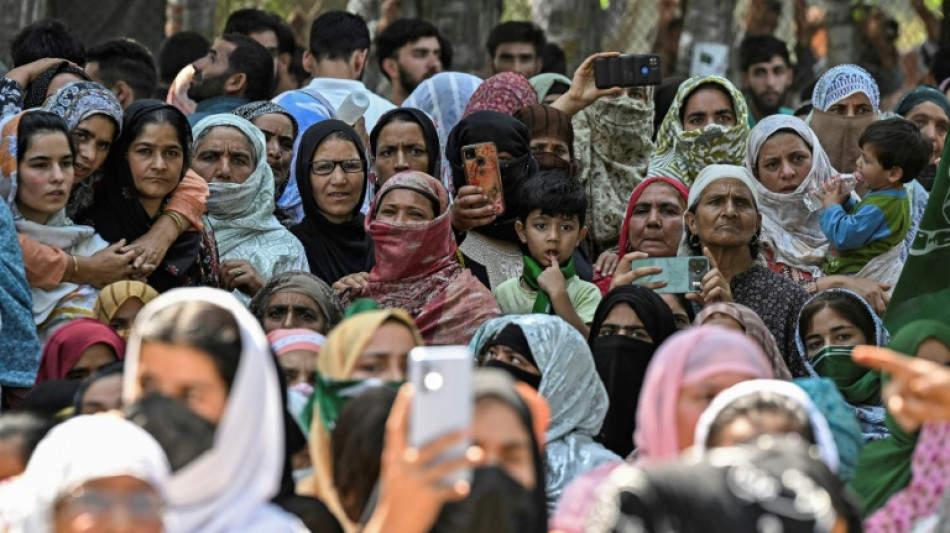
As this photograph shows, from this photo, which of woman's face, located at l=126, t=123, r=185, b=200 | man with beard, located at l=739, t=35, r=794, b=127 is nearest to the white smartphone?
woman's face, located at l=126, t=123, r=185, b=200

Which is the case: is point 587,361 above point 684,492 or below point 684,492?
below

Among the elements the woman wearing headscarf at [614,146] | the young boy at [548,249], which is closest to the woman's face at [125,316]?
the young boy at [548,249]

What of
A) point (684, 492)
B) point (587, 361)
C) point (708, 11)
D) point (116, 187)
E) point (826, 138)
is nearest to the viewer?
point (684, 492)

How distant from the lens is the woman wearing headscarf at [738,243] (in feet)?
22.7

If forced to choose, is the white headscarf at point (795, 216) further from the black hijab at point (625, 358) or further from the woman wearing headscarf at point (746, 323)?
the woman wearing headscarf at point (746, 323)

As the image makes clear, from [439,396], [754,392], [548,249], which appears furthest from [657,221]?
[439,396]

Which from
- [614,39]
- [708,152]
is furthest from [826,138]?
[614,39]

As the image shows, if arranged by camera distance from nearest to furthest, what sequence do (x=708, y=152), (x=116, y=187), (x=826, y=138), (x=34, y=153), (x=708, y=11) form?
(x=34, y=153), (x=116, y=187), (x=708, y=152), (x=826, y=138), (x=708, y=11)

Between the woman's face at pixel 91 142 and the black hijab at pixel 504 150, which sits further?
the black hijab at pixel 504 150

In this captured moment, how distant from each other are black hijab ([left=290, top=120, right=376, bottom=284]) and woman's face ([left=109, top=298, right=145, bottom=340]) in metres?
1.13

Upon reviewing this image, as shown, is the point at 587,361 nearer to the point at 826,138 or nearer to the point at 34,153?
the point at 34,153

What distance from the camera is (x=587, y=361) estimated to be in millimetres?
5941

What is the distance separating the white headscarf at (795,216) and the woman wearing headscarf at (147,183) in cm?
238

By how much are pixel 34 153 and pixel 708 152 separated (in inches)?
117
